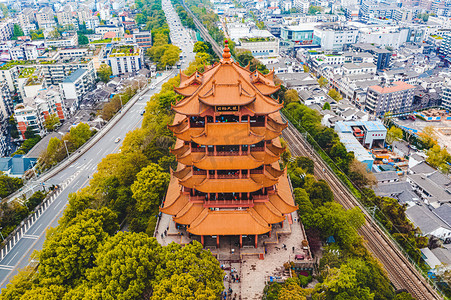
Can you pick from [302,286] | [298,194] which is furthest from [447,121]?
[302,286]

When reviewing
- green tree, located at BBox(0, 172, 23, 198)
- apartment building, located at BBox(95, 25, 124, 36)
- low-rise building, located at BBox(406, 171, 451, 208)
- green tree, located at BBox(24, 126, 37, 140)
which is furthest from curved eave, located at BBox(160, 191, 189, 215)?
apartment building, located at BBox(95, 25, 124, 36)

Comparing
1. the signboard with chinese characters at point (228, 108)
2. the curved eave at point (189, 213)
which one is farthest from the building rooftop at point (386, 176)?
the signboard with chinese characters at point (228, 108)

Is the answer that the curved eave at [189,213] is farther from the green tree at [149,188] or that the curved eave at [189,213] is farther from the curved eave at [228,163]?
the green tree at [149,188]

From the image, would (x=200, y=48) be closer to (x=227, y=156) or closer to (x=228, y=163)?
(x=227, y=156)

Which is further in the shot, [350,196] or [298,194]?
[350,196]

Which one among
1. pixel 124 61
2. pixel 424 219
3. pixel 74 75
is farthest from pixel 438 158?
pixel 124 61

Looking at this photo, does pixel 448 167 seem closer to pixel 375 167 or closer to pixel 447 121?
pixel 375 167

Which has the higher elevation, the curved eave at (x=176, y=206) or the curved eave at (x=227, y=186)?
the curved eave at (x=227, y=186)
